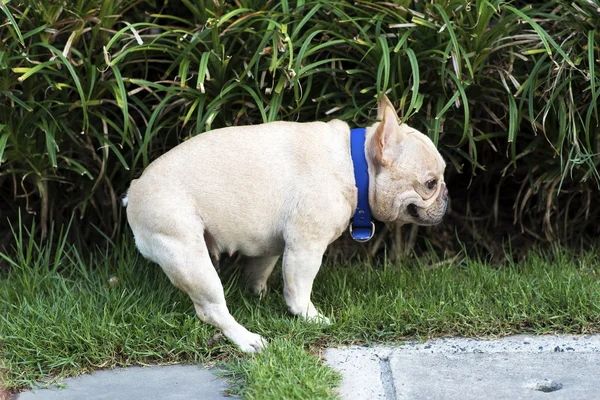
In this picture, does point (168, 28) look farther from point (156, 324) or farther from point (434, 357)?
point (434, 357)

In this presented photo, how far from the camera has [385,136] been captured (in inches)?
151

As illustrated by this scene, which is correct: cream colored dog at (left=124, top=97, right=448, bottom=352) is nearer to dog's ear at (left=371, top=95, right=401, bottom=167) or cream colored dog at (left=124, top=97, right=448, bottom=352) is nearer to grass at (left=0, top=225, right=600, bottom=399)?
dog's ear at (left=371, top=95, right=401, bottom=167)

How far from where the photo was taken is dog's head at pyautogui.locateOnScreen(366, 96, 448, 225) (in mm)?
3844

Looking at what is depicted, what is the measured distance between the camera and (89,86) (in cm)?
442

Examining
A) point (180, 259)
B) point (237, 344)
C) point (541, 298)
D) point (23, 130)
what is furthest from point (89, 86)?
point (541, 298)

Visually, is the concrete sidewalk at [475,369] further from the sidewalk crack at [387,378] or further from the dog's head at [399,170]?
the dog's head at [399,170]

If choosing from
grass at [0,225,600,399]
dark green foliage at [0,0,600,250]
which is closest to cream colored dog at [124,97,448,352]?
grass at [0,225,600,399]

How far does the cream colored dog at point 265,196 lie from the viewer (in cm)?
373

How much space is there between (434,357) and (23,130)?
7.88ft

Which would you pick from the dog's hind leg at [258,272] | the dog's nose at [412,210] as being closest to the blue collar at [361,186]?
the dog's nose at [412,210]

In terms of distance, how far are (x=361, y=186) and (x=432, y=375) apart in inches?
36.9

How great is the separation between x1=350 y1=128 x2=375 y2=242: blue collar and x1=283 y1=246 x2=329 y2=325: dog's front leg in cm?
23

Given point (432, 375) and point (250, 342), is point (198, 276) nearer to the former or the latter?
point (250, 342)

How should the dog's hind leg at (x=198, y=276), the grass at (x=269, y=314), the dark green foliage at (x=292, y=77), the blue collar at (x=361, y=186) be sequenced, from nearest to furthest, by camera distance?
the grass at (x=269, y=314) → the dog's hind leg at (x=198, y=276) → the blue collar at (x=361, y=186) → the dark green foliage at (x=292, y=77)
